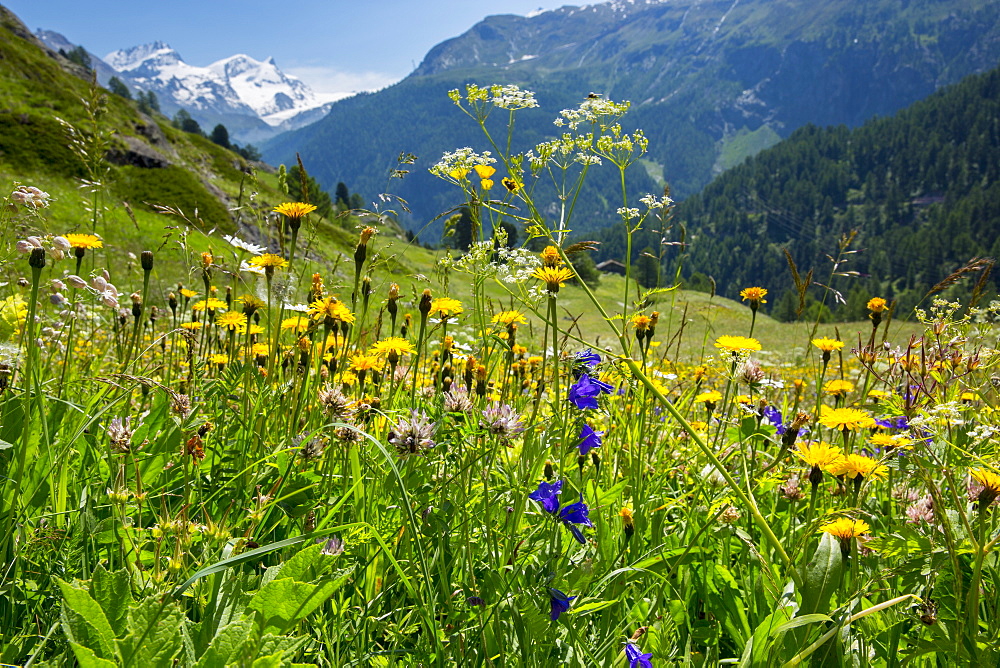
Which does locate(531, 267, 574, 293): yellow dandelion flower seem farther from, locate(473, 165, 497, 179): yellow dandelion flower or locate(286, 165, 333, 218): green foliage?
locate(286, 165, 333, 218): green foliage

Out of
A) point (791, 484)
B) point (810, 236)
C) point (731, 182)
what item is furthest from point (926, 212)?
point (791, 484)

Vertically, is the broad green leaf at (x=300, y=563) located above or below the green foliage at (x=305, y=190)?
below

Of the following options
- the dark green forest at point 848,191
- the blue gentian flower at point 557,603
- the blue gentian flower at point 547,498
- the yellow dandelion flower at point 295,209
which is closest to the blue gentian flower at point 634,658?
the blue gentian flower at point 557,603

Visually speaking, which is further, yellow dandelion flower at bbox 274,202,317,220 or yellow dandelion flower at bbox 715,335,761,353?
yellow dandelion flower at bbox 715,335,761,353

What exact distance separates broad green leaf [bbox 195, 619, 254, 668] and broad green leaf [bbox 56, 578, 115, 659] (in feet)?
0.68

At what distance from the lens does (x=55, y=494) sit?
1497 millimetres

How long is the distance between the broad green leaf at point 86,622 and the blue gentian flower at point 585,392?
1105 millimetres

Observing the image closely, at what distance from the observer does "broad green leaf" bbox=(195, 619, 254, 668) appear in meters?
0.90

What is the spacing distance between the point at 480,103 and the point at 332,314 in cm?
101

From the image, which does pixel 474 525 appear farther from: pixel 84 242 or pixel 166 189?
pixel 166 189

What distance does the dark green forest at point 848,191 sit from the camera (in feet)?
456

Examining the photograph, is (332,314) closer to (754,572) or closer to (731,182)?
(754,572)

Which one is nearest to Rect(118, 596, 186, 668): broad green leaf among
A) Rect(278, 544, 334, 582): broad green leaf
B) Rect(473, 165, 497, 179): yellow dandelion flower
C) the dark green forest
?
Rect(278, 544, 334, 582): broad green leaf

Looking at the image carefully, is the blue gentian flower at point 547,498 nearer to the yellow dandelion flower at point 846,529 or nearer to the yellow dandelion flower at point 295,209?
the yellow dandelion flower at point 846,529
